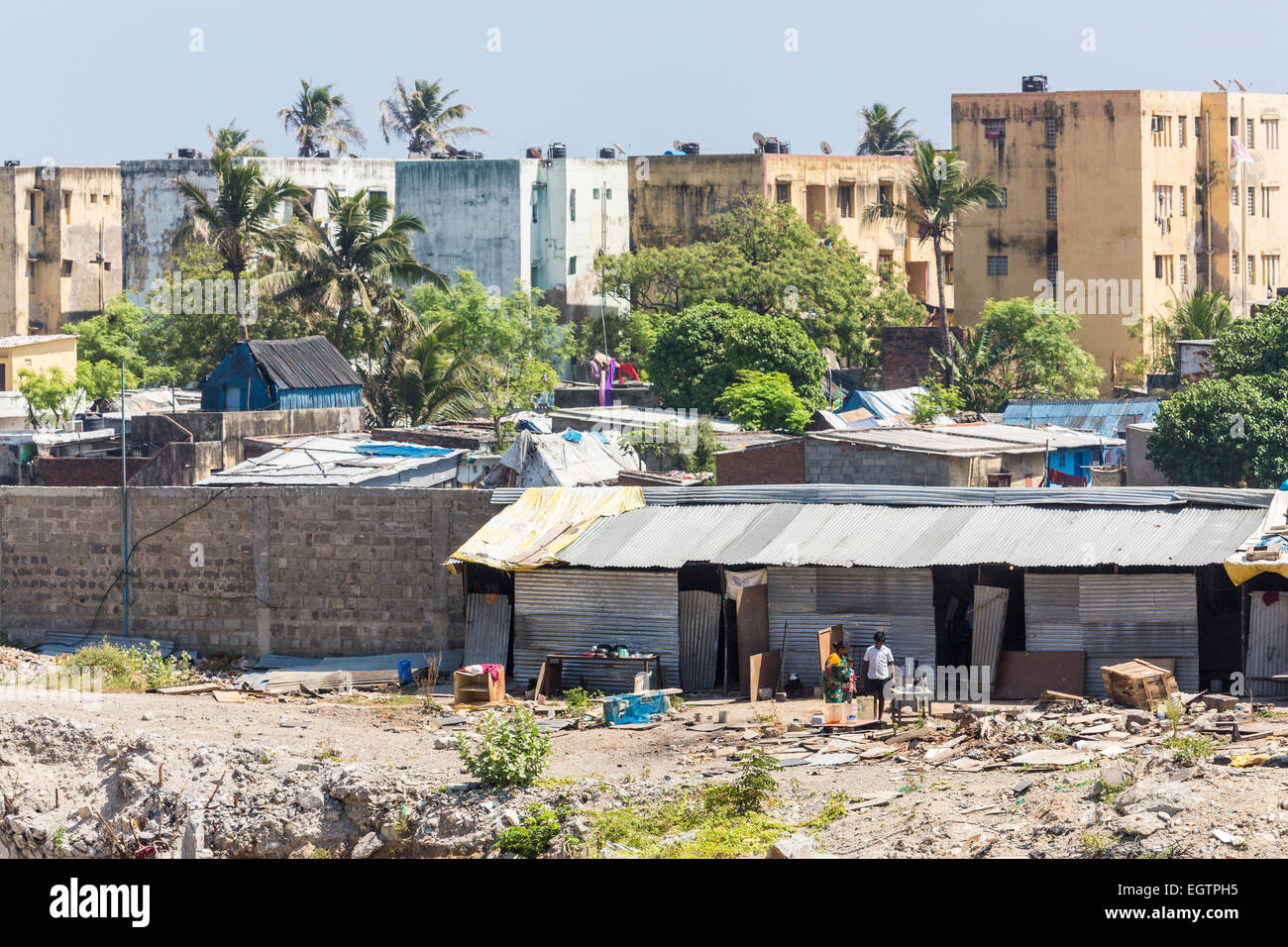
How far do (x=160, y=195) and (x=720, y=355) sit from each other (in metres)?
31.6

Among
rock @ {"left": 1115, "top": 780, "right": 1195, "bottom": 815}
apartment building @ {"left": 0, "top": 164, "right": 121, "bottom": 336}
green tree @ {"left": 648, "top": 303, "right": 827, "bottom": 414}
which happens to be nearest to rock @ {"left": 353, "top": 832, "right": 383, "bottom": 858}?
rock @ {"left": 1115, "top": 780, "right": 1195, "bottom": 815}

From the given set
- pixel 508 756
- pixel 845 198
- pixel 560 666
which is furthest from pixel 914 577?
pixel 845 198

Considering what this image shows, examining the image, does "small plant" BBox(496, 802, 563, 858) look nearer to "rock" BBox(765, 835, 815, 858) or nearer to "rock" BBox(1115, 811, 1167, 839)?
"rock" BBox(765, 835, 815, 858)

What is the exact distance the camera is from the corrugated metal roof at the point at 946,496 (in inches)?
832

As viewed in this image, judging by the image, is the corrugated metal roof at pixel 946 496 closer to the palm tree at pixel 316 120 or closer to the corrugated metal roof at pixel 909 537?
the corrugated metal roof at pixel 909 537

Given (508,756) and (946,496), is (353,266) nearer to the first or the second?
(946,496)

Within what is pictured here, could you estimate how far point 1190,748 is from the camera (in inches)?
610

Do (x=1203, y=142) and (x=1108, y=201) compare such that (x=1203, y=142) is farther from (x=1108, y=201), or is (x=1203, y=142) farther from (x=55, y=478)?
(x=55, y=478)

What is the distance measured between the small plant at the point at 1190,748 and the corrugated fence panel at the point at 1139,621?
12.0ft

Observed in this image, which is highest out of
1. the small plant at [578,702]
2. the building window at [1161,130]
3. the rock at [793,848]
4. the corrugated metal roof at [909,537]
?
the building window at [1161,130]

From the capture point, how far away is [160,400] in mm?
46906

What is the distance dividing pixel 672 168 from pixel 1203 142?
59.5ft

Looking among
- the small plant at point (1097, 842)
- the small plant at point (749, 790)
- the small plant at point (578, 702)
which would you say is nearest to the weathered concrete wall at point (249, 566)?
the small plant at point (578, 702)
